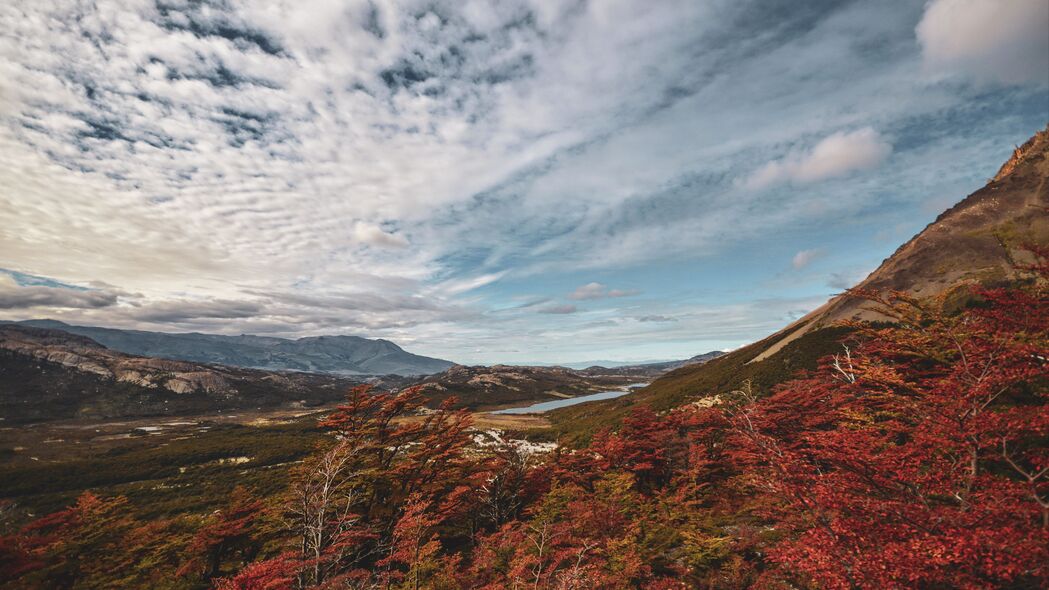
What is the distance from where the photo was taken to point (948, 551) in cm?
768

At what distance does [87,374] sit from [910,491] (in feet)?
924

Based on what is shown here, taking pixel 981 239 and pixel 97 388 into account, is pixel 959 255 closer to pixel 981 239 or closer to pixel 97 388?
pixel 981 239

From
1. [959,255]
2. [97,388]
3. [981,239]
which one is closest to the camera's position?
Answer: [959,255]

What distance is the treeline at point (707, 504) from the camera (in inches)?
340

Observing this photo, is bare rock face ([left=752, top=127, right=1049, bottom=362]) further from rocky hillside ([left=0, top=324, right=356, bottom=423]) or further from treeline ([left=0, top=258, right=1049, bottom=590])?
rocky hillside ([left=0, top=324, right=356, bottom=423])

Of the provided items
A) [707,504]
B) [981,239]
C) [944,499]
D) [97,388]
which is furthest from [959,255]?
[97,388]

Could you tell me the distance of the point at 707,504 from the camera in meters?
22.7

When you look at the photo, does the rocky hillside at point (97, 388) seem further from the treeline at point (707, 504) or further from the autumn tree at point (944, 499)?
the autumn tree at point (944, 499)

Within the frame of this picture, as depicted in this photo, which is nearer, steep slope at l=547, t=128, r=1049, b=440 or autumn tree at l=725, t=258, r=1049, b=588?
autumn tree at l=725, t=258, r=1049, b=588

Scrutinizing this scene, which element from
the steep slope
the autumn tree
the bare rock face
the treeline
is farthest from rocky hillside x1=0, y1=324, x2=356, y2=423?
the bare rock face

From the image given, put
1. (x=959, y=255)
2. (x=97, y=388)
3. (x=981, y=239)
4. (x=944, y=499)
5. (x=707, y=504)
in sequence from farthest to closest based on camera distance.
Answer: (x=97, y=388)
(x=981, y=239)
(x=959, y=255)
(x=707, y=504)
(x=944, y=499)

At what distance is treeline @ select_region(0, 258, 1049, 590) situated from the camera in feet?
28.3

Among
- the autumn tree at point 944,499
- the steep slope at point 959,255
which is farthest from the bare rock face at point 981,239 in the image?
the autumn tree at point 944,499

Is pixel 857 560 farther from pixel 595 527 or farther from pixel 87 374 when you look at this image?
pixel 87 374
